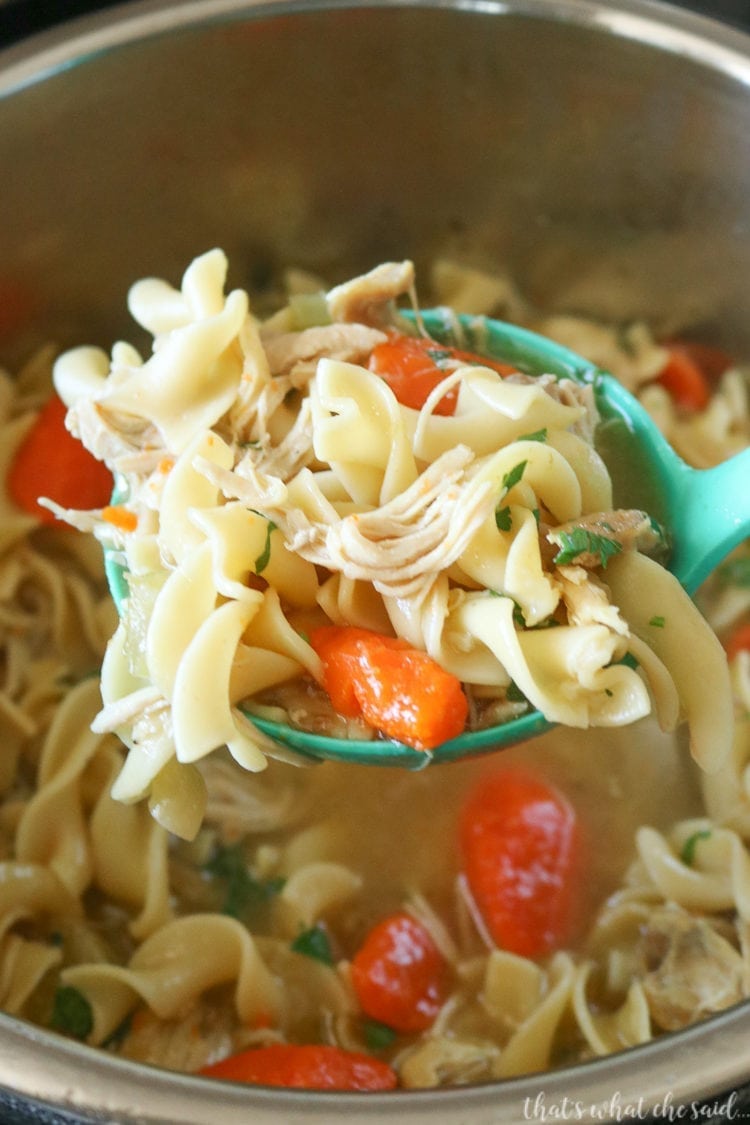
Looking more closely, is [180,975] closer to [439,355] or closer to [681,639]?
[681,639]

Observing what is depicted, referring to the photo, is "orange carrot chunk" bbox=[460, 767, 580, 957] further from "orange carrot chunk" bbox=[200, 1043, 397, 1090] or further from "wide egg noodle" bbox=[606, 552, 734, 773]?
"wide egg noodle" bbox=[606, 552, 734, 773]

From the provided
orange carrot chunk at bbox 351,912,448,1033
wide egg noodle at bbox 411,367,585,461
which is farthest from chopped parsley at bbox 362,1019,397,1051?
wide egg noodle at bbox 411,367,585,461

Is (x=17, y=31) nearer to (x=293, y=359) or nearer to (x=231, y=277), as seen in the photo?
(x=231, y=277)

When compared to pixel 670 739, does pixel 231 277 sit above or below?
above

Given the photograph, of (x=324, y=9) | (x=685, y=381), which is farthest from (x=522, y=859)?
(x=324, y=9)

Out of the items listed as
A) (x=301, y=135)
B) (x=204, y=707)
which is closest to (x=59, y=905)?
(x=204, y=707)

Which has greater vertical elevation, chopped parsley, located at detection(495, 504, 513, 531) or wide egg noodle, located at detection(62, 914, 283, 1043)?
chopped parsley, located at detection(495, 504, 513, 531)

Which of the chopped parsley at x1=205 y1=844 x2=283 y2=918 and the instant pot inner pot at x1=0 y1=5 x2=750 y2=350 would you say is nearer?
the chopped parsley at x1=205 y1=844 x2=283 y2=918
